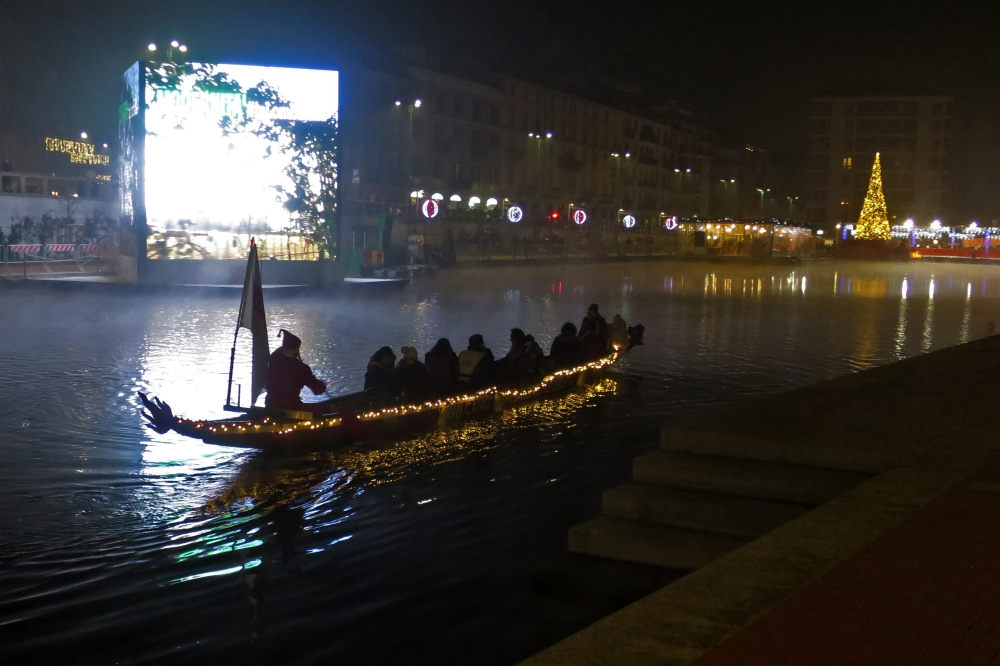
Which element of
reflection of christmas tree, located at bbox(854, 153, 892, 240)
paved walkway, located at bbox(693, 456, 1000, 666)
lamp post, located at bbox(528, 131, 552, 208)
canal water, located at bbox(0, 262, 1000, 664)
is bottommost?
canal water, located at bbox(0, 262, 1000, 664)

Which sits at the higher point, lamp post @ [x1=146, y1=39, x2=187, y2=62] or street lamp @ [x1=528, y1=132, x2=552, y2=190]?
street lamp @ [x1=528, y1=132, x2=552, y2=190]

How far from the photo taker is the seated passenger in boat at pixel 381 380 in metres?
12.1

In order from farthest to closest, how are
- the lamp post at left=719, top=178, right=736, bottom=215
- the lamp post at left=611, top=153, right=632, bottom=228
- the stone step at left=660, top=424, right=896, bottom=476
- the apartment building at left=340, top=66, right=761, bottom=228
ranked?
the lamp post at left=719, top=178, right=736, bottom=215 → the lamp post at left=611, top=153, right=632, bottom=228 → the apartment building at left=340, top=66, right=761, bottom=228 → the stone step at left=660, top=424, right=896, bottom=476

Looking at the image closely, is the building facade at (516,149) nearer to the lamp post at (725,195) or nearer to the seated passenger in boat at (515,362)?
the lamp post at (725,195)

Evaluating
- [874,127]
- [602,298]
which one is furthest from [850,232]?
[602,298]

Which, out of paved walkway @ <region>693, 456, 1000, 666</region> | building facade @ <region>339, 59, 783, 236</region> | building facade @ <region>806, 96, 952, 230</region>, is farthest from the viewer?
building facade @ <region>806, 96, 952, 230</region>

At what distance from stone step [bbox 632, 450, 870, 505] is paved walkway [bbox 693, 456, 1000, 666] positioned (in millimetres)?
1659

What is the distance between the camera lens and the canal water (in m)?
6.51

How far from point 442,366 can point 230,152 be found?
1885 centimetres

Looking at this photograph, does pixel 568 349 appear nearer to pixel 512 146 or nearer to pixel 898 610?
pixel 898 610

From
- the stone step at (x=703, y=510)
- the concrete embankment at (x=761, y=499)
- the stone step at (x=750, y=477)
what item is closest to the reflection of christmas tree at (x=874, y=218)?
the concrete embankment at (x=761, y=499)

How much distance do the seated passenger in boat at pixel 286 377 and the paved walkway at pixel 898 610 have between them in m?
6.70

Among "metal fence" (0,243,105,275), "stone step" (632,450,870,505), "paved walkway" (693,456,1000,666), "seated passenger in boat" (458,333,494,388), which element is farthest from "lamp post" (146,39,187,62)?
"paved walkway" (693,456,1000,666)

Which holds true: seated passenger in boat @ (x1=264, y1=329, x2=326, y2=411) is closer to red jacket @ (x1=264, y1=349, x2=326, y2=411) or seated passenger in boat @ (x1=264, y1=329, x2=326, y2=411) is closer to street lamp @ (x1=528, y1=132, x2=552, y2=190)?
red jacket @ (x1=264, y1=349, x2=326, y2=411)
